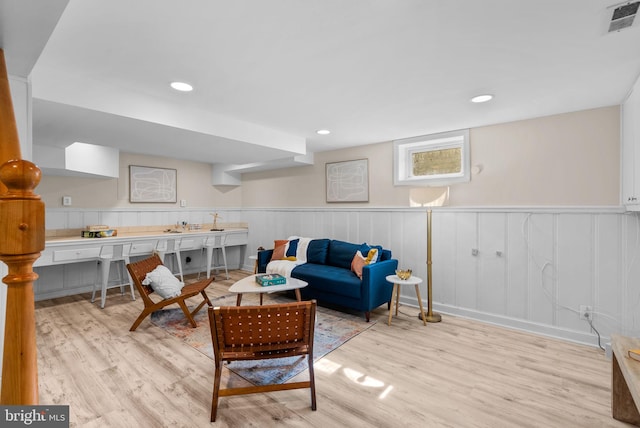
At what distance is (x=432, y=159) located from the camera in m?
4.05

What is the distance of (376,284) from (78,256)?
3.91 m

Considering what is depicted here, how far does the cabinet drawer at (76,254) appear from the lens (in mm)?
3756

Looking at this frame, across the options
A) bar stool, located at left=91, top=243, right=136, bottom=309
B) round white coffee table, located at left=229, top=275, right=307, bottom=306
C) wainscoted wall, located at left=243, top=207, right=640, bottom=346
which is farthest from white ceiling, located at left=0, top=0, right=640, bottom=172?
round white coffee table, located at left=229, top=275, right=307, bottom=306

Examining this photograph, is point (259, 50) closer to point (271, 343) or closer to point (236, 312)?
point (236, 312)

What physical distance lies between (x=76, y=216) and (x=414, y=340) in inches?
198

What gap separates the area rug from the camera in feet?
7.89

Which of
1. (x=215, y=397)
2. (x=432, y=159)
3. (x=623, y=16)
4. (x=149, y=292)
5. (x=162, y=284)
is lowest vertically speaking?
(x=215, y=397)

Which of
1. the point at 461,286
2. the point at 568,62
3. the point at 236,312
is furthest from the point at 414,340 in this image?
the point at 568,62

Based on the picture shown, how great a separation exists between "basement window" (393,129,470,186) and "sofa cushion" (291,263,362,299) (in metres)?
1.54

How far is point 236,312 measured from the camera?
186cm

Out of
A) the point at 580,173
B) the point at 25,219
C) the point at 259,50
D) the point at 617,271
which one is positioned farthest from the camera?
the point at 580,173

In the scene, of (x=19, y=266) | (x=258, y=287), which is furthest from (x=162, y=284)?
(x=19, y=266)

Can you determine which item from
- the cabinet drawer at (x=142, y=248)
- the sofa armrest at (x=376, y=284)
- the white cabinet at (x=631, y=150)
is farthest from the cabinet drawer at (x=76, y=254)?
the white cabinet at (x=631, y=150)

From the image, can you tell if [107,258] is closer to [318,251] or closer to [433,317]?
[318,251]
